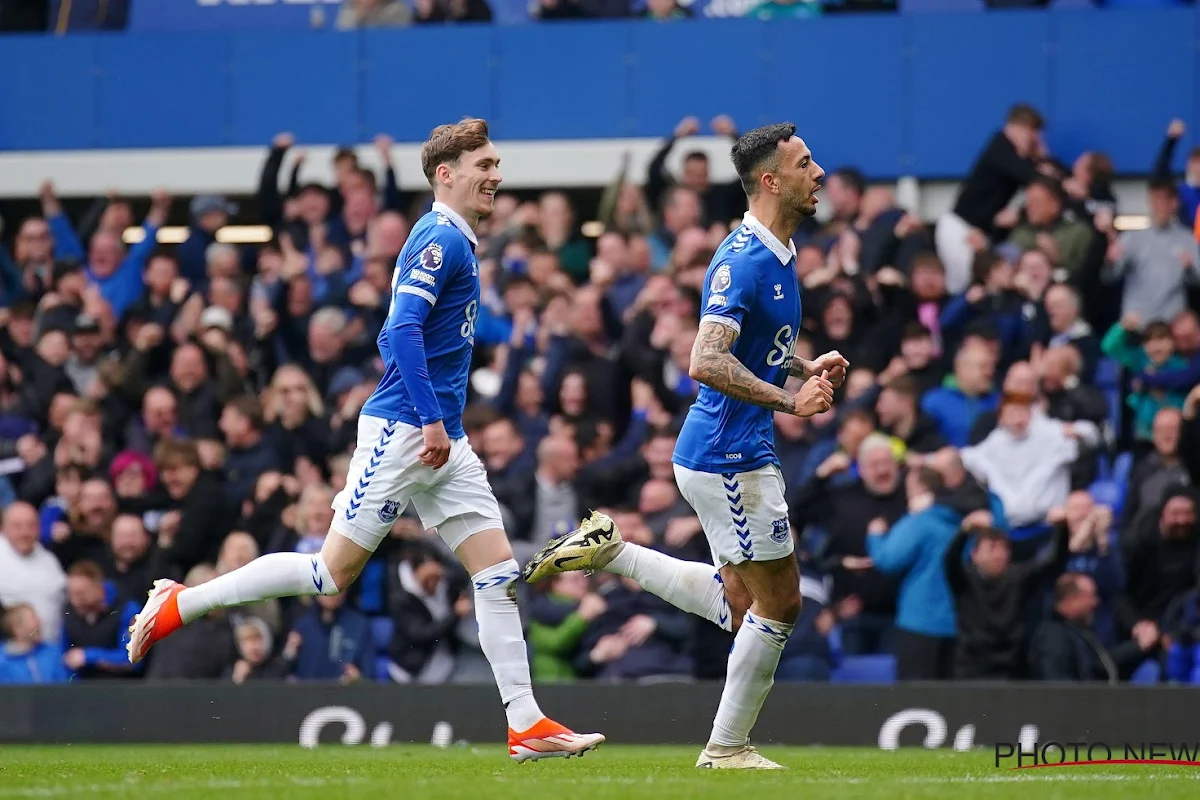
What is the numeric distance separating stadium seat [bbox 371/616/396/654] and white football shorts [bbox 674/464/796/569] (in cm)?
523

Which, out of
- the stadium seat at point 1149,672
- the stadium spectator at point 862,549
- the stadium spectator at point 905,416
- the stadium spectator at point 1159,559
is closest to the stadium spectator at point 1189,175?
the stadium spectator at point 905,416

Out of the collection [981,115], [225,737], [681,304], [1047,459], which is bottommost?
[225,737]

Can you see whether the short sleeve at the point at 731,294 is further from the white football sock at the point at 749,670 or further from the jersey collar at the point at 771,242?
the white football sock at the point at 749,670

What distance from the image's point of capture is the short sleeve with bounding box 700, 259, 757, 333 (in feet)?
25.2

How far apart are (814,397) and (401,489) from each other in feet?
5.69

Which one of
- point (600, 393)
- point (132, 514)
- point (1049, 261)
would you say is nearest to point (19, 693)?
point (132, 514)

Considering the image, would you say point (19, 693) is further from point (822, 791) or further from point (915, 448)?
point (822, 791)

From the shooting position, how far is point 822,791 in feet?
22.6

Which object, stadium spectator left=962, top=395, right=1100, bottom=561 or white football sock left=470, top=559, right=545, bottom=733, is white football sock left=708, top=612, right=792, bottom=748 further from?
stadium spectator left=962, top=395, right=1100, bottom=561

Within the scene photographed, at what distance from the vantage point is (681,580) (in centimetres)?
830

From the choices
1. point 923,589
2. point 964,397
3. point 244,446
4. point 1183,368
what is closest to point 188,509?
point 244,446

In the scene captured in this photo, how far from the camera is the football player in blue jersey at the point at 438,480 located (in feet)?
25.7

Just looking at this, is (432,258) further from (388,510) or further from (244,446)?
(244,446)

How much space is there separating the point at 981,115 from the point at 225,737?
7877mm
